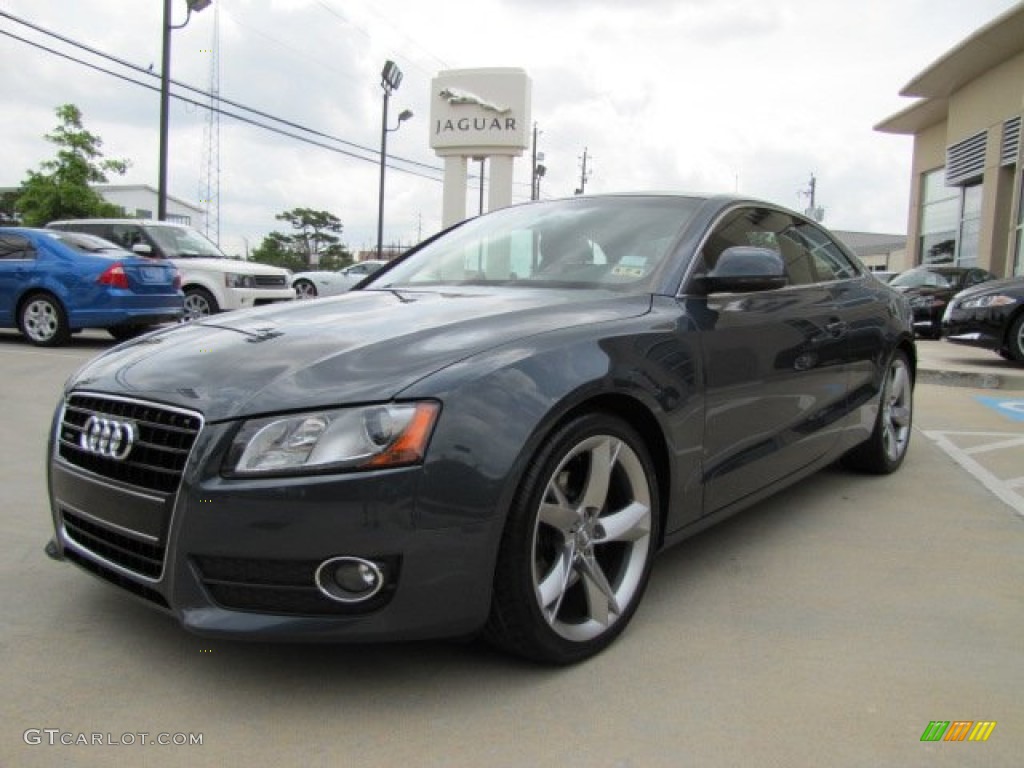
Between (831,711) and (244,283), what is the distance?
1131 cm

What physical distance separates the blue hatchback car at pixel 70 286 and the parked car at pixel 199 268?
146 centimetres

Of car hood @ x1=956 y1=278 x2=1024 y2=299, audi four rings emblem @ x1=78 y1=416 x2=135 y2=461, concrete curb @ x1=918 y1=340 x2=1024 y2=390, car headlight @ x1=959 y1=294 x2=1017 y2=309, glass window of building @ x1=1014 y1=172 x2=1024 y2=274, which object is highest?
glass window of building @ x1=1014 y1=172 x2=1024 y2=274

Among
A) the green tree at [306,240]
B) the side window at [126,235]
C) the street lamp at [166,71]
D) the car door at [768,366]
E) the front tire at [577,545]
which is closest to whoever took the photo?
the front tire at [577,545]

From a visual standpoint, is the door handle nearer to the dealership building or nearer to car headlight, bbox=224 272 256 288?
car headlight, bbox=224 272 256 288

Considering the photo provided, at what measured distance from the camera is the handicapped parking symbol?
23.3 ft

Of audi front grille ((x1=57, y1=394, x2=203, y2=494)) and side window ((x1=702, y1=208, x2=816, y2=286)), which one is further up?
side window ((x1=702, y1=208, x2=816, y2=286))

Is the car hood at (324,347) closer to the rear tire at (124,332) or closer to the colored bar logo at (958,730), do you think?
the colored bar logo at (958,730)

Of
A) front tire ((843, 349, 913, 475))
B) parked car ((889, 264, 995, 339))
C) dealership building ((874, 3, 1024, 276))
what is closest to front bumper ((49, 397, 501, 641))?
front tire ((843, 349, 913, 475))

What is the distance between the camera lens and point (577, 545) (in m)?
2.47

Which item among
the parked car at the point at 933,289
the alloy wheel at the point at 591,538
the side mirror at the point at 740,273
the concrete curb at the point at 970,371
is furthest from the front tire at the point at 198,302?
the parked car at the point at 933,289

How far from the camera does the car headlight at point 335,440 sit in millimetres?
2047

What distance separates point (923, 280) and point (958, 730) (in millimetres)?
14735

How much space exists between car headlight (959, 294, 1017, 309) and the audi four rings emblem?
10368mm

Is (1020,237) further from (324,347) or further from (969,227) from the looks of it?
(324,347)
